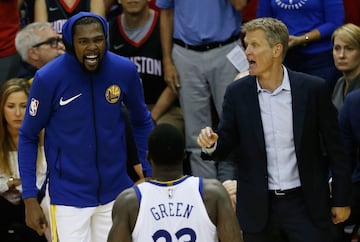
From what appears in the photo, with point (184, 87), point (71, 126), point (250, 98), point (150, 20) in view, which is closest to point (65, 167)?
point (71, 126)

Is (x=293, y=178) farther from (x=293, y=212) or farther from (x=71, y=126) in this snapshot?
(x=71, y=126)

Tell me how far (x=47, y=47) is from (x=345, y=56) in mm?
2562

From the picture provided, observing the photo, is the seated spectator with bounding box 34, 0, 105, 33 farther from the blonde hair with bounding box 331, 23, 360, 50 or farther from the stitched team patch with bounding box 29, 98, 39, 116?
the stitched team patch with bounding box 29, 98, 39, 116

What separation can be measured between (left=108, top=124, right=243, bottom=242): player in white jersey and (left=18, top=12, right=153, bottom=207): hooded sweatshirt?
133cm

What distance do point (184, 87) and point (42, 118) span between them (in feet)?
7.89

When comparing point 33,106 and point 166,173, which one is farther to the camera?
point 33,106

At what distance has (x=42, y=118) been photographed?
6020mm

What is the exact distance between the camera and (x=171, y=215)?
471 centimetres

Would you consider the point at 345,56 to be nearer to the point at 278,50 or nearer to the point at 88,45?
the point at 278,50

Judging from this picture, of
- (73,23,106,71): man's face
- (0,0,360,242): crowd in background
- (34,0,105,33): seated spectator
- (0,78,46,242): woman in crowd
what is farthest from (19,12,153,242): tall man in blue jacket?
(34,0,105,33): seated spectator

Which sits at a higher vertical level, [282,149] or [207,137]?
[207,137]

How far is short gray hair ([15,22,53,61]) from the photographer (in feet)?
27.6

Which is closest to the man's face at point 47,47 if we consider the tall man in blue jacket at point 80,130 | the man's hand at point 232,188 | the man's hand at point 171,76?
the man's hand at point 171,76

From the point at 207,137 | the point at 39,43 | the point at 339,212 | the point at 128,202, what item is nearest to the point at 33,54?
the point at 39,43
